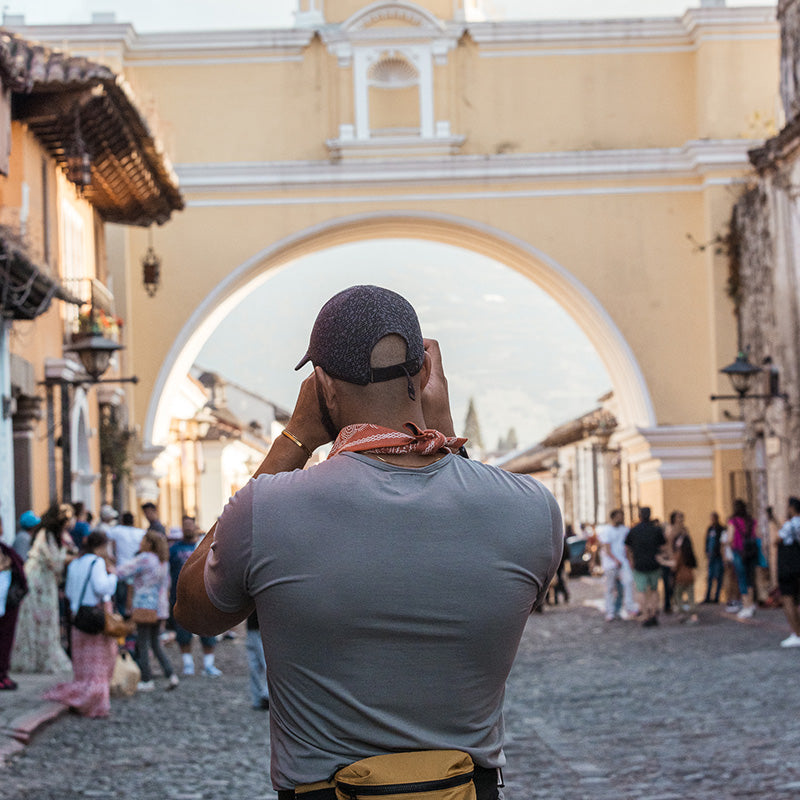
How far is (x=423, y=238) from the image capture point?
27.1m

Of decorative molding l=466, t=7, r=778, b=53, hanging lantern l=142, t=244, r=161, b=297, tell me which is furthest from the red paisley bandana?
decorative molding l=466, t=7, r=778, b=53

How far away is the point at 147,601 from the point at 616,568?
352 inches

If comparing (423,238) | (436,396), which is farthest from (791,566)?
(423,238)

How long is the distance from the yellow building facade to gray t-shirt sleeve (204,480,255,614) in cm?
2309

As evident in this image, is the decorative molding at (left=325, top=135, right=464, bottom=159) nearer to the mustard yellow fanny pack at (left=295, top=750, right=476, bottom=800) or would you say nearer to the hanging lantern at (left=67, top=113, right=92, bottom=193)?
the hanging lantern at (left=67, top=113, right=92, bottom=193)

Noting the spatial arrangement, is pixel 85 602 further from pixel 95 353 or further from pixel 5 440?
pixel 95 353

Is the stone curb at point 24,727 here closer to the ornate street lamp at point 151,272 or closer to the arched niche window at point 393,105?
the ornate street lamp at point 151,272

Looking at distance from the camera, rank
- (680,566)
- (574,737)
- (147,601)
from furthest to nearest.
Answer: (680,566) → (147,601) → (574,737)

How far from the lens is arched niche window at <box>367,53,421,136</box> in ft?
85.5

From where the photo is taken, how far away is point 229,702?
12.0 meters

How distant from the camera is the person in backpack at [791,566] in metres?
14.2

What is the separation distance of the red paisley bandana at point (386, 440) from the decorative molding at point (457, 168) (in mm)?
23346

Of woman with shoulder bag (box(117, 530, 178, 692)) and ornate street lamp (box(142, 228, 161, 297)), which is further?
ornate street lamp (box(142, 228, 161, 297))

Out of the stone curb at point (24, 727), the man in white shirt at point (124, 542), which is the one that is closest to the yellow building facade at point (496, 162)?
the man in white shirt at point (124, 542)
